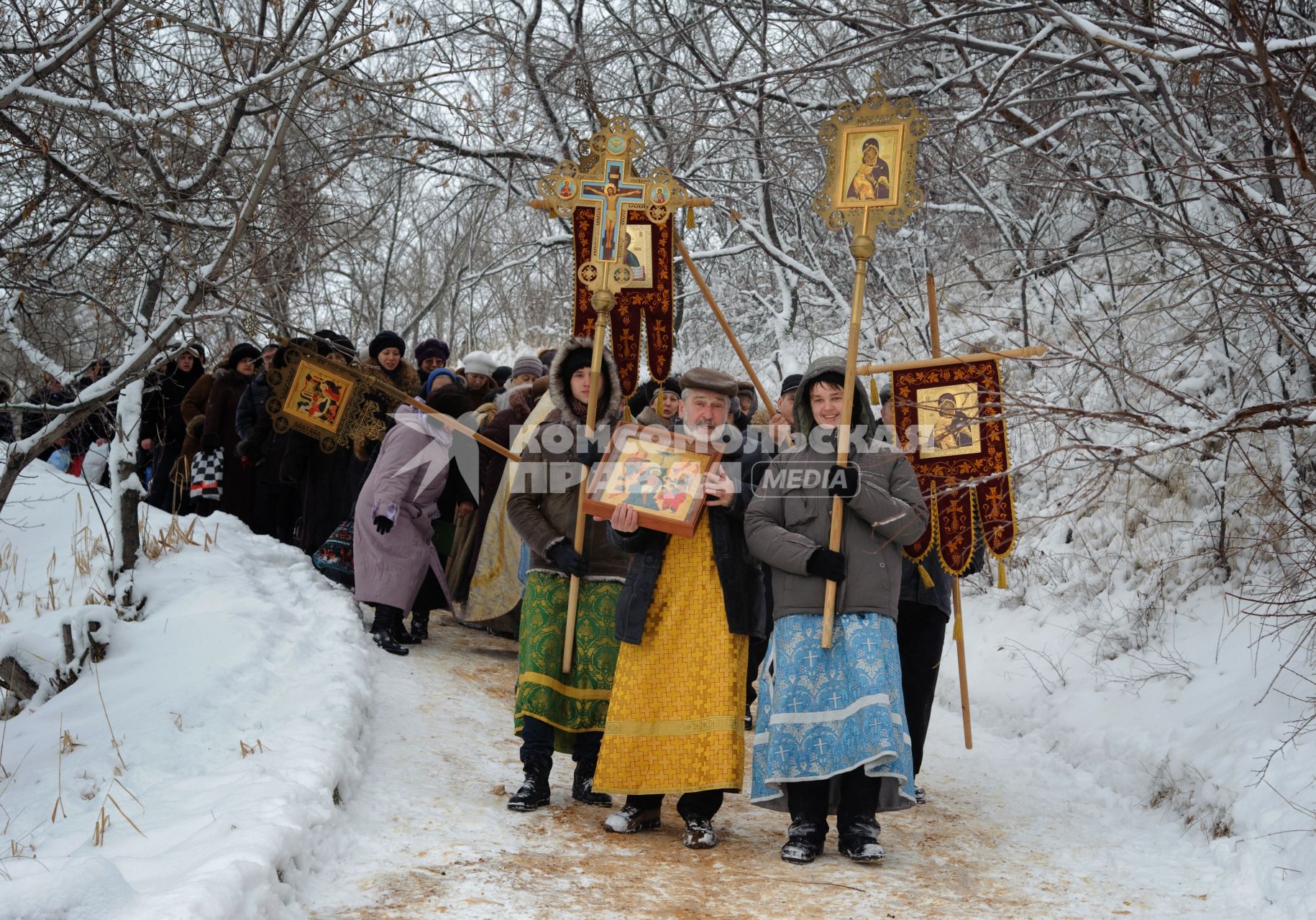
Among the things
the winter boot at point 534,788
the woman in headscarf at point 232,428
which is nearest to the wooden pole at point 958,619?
the winter boot at point 534,788

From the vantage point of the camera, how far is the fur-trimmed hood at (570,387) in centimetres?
591

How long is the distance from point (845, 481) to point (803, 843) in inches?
56.3

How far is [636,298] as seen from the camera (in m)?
6.94

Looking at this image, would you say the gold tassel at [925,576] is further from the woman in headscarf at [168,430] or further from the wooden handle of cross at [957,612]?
the woman in headscarf at [168,430]

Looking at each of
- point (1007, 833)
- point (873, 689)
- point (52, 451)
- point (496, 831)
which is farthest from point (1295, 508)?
point (52, 451)

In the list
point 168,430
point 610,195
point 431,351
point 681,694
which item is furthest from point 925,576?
point 168,430

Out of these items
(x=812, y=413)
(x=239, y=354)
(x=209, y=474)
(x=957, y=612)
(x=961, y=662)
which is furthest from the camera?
(x=209, y=474)

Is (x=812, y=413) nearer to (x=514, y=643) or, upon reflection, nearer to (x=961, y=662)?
(x=961, y=662)

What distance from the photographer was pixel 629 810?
5129 mm

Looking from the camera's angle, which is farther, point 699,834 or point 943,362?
point 943,362

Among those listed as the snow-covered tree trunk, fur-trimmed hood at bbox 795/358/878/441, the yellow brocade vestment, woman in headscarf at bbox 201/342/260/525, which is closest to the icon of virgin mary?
fur-trimmed hood at bbox 795/358/878/441

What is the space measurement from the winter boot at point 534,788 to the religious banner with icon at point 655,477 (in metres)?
1.12

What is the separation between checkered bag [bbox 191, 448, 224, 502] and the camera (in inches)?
398

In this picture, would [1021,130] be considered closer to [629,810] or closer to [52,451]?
[629,810]
